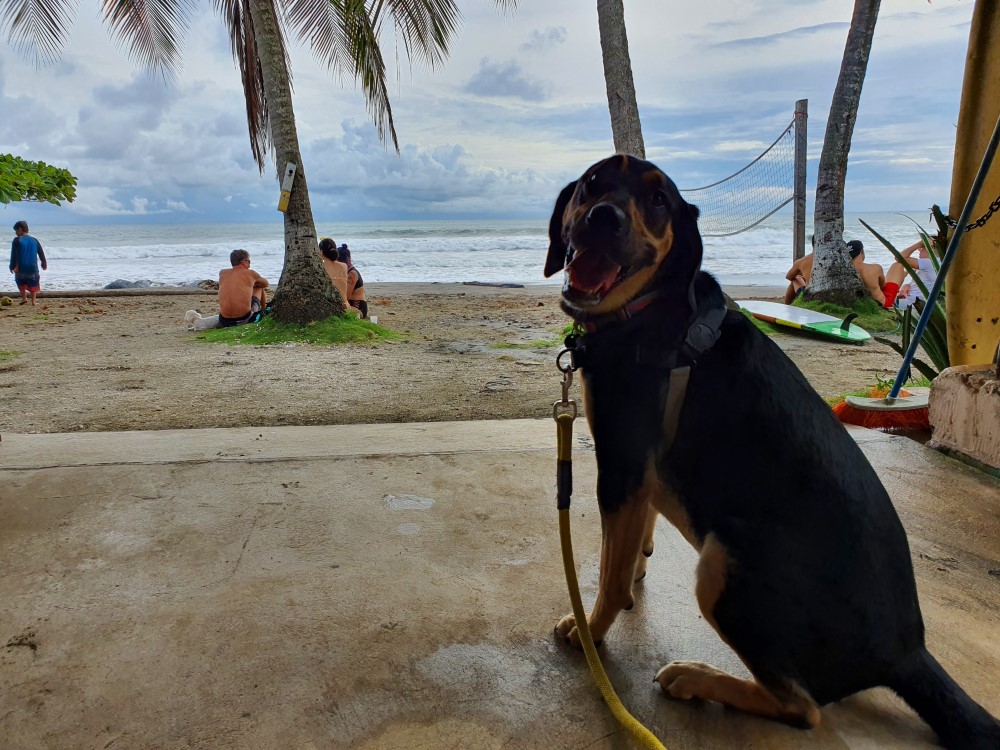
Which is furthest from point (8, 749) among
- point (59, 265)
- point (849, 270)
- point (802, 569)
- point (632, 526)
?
point (59, 265)

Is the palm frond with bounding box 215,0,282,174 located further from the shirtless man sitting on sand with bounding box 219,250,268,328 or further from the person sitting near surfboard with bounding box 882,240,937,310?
the person sitting near surfboard with bounding box 882,240,937,310

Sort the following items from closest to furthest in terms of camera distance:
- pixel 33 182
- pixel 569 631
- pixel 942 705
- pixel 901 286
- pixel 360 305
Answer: pixel 942 705, pixel 569 631, pixel 33 182, pixel 360 305, pixel 901 286

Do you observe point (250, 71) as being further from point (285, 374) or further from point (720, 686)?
point (720, 686)

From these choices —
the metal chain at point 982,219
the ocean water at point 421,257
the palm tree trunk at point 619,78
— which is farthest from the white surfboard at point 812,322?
the ocean water at point 421,257

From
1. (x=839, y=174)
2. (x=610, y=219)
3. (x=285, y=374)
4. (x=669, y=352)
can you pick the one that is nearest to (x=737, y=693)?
(x=669, y=352)

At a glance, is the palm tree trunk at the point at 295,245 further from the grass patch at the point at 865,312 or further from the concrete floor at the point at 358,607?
the grass patch at the point at 865,312

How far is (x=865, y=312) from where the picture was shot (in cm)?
1034

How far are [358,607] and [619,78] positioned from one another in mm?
6952

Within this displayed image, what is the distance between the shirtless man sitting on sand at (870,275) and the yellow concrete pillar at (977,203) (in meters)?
7.35

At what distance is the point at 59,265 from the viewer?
32.4 m

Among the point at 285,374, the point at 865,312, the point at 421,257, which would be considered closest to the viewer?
the point at 285,374

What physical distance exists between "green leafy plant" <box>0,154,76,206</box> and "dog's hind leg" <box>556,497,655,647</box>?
10.8 feet

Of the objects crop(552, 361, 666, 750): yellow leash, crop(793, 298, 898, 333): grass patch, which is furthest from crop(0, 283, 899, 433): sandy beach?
crop(552, 361, 666, 750): yellow leash

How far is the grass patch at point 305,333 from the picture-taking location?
901 cm
